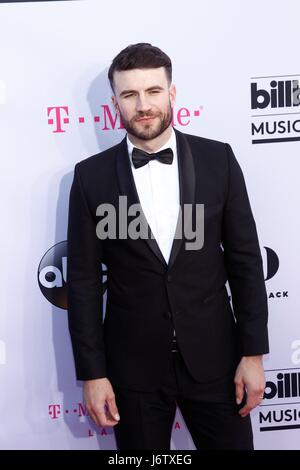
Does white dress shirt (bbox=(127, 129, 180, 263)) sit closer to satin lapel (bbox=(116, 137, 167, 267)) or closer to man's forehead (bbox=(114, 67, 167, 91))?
satin lapel (bbox=(116, 137, 167, 267))

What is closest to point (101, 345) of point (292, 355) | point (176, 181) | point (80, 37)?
point (176, 181)

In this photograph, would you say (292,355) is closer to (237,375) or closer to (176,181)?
(237,375)

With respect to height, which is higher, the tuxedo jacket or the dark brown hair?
the dark brown hair

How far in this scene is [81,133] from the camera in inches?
93.2

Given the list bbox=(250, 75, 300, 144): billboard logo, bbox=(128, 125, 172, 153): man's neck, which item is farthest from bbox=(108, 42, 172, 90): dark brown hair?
bbox=(250, 75, 300, 144): billboard logo

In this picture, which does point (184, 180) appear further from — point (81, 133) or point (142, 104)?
point (81, 133)

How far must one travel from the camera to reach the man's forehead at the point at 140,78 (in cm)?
190

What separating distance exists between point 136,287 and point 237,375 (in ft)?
1.51

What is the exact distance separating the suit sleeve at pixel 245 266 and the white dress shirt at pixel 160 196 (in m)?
0.18

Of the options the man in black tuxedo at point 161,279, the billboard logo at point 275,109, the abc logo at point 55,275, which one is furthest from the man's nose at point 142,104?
the abc logo at point 55,275

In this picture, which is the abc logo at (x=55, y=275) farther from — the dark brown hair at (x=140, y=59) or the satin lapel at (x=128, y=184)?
the dark brown hair at (x=140, y=59)

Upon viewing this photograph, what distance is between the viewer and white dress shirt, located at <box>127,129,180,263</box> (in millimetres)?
1931

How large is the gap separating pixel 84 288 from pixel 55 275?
53 cm

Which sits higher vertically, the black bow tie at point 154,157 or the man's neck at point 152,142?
the man's neck at point 152,142
